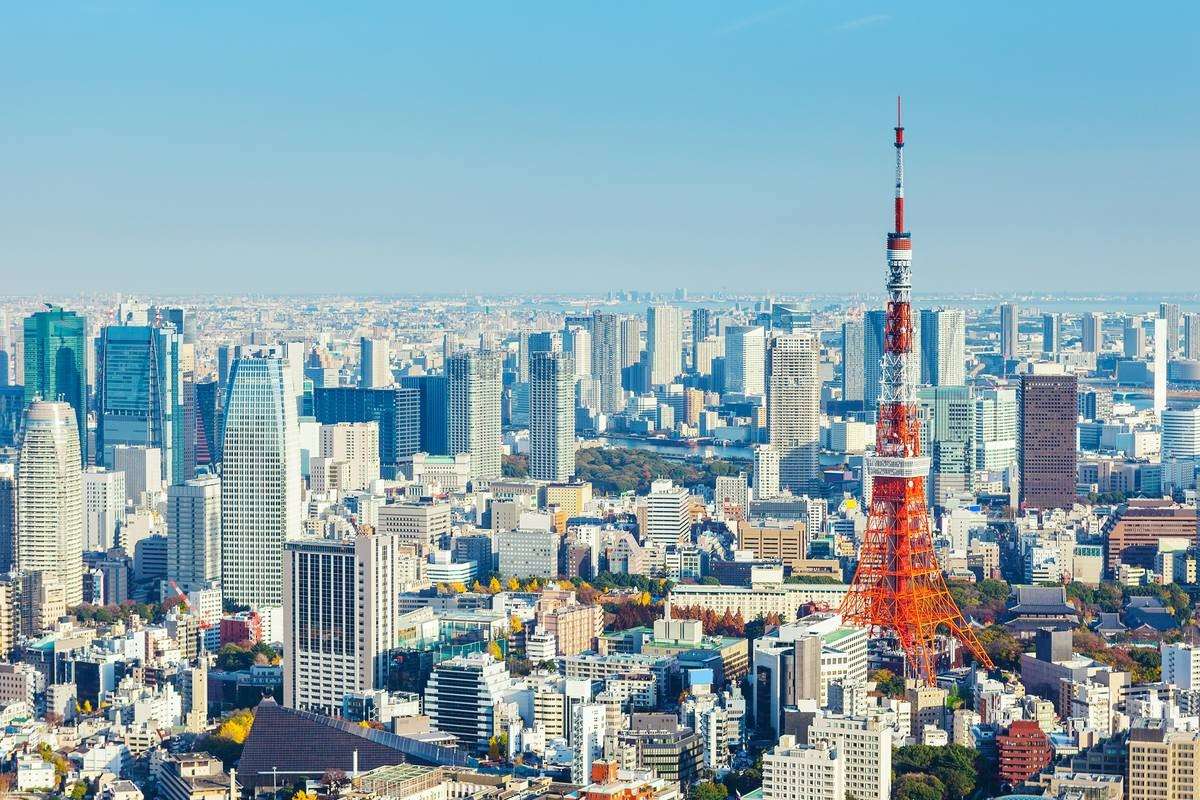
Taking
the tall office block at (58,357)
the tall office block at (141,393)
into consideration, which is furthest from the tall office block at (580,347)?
the tall office block at (58,357)

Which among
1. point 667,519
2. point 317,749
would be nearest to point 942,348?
point 667,519

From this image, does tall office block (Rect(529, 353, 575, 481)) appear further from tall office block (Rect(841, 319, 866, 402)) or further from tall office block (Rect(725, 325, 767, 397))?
tall office block (Rect(725, 325, 767, 397))

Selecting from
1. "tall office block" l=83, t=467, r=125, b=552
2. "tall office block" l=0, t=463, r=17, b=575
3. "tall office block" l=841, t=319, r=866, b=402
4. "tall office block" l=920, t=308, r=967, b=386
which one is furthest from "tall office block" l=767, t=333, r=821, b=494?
"tall office block" l=0, t=463, r=17, b=575

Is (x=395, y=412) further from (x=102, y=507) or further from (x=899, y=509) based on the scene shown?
(x=899, y=509)

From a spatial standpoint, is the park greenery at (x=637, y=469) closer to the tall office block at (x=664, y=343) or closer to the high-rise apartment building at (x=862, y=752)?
the tall office block at (x=664, y=343)

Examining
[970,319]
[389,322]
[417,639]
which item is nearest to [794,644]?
[417,639]

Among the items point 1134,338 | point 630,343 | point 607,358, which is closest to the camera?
point 607,358

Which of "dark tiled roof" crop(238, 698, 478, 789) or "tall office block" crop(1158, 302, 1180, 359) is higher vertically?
"tall office block" crop(1158, 302, 1180, 359)
